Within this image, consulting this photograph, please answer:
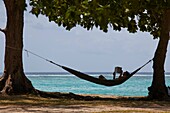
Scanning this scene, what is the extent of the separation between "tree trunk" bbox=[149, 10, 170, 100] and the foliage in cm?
55

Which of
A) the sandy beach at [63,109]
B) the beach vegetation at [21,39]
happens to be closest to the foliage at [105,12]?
the beach vegetation at [21,39]

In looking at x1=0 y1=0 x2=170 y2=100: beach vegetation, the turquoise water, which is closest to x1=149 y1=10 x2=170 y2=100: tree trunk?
x1=0 y1=0 x2=170 y2=100: beach vegetation

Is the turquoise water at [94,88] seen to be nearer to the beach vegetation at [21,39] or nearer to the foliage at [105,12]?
the foliage at [105,12]

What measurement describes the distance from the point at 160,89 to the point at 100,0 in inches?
165

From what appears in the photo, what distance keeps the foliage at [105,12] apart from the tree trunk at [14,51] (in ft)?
1.97

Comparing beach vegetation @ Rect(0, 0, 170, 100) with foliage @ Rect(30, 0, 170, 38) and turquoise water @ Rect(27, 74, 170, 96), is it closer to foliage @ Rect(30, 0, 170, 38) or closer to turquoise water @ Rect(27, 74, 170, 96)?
foliage @ Rect(30, 0, 170, 38)

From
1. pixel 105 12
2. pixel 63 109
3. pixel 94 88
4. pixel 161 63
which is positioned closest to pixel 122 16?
pixel 161 63

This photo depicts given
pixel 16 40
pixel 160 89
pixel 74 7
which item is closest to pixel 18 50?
pixel 16 40

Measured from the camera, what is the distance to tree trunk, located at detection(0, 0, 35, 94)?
1493 centimetres

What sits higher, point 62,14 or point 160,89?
point 62,14

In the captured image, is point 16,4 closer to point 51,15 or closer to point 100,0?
point 51,15

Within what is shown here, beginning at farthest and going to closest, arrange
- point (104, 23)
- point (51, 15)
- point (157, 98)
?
point (51, 15)
point (157, 98)
point (104, 23)

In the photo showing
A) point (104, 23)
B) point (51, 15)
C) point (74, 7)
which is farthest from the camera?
point (51, 15)

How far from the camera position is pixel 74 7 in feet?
43.7
